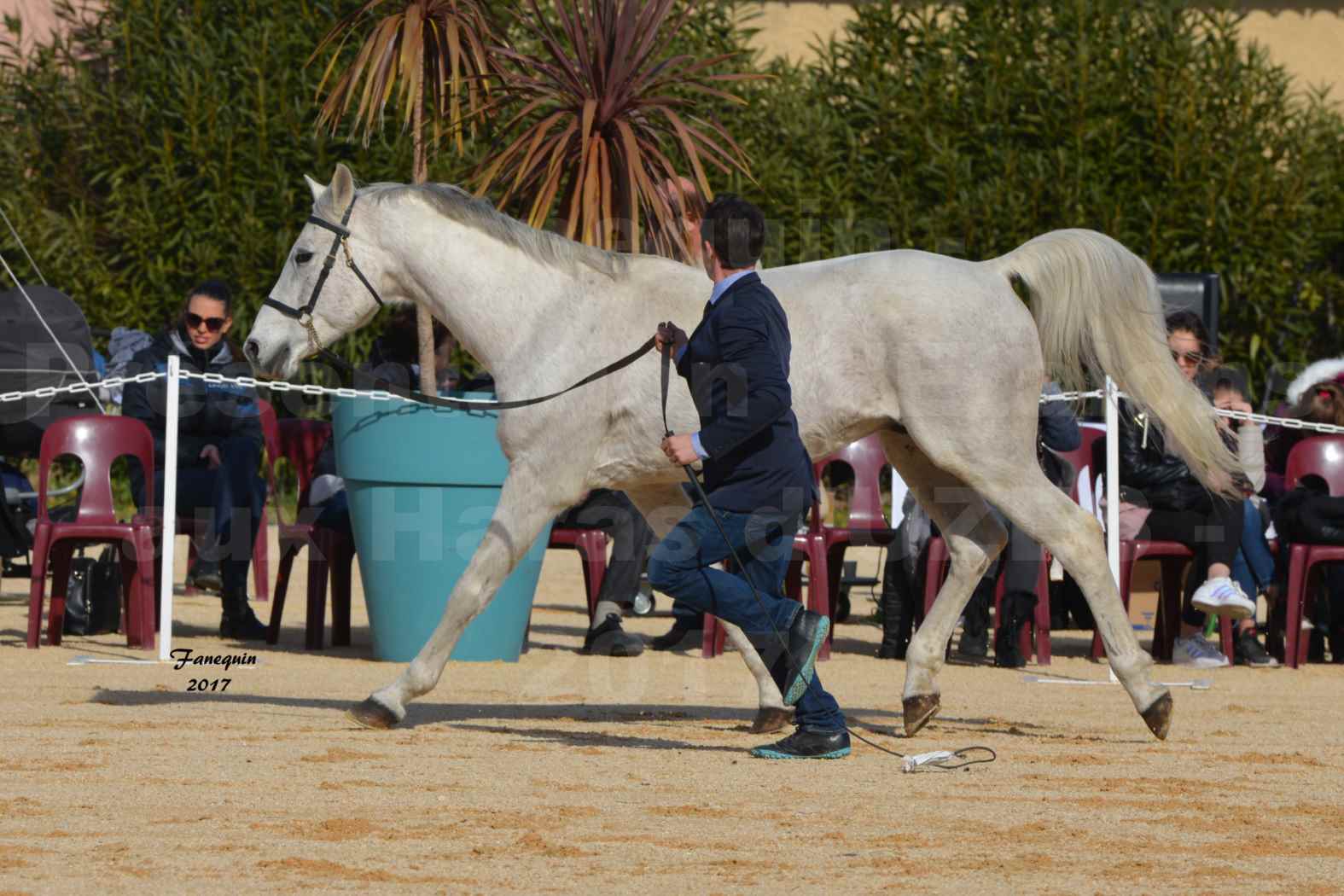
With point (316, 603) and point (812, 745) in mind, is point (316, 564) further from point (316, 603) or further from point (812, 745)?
point (812, 745)

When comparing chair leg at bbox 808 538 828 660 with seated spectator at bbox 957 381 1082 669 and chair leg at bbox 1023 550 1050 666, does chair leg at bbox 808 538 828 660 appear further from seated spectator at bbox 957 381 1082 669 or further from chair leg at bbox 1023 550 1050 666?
chair leg at bbox 1023 550 1050 666

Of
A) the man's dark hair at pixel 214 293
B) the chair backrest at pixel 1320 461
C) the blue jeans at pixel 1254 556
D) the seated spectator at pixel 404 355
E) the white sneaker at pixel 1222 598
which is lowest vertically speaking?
the white sneaker at pixel 1222 598

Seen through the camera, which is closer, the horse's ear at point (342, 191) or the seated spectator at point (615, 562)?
the horse's ear at point (342, 191)

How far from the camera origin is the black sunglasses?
9391mm

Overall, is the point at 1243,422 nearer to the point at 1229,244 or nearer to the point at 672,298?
the point at 672,298

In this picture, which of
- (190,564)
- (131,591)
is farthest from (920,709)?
(190,564)

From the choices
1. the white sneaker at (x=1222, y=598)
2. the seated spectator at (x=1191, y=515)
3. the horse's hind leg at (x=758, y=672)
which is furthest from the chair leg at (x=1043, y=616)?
the horse's hind leg at (x=758, y=672)

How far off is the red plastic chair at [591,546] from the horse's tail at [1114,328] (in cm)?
300

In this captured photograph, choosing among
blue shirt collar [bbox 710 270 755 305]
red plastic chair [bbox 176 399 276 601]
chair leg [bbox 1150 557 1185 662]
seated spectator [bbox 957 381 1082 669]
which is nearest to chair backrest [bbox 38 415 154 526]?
red plastic chair [bbox 176 399 276 601]

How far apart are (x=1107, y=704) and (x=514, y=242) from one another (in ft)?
9.83

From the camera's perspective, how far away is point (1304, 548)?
8922 mm

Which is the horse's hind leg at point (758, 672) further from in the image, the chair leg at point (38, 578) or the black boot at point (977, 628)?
the chair leg at point (38, 578)

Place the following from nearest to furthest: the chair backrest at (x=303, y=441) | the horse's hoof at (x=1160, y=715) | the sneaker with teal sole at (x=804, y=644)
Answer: the sneaker with teal sole at (x=804, y=644) → the horse's hoof at (x=1160, y=715) → the chair backrest at (x=303, y=441)

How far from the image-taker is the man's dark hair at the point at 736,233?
5836mm
